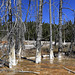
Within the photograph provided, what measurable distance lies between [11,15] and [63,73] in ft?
16.4

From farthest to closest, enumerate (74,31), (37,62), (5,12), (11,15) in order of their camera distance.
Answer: (74,31), (37,62), (11,15), (5,12)

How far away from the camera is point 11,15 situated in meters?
8.24

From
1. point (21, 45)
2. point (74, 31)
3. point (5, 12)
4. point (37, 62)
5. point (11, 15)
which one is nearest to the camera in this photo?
point (5, 12)

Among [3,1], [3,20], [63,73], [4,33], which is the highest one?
[3,1]

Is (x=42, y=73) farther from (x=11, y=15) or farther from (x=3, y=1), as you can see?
(x=3, y=1)

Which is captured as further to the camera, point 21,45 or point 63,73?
point 21,45

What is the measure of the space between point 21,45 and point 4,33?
27.5 ft

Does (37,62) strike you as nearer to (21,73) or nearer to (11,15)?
(21,73)

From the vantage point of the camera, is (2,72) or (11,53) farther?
(11,53)

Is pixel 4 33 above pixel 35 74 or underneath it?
above

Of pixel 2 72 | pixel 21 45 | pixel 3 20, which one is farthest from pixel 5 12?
pixel 21 45

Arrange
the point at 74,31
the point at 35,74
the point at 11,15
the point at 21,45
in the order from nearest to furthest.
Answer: the point at 35,74
the point at 11,15
the point at 74,31
the point at 21,45

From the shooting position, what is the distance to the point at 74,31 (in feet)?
50.4

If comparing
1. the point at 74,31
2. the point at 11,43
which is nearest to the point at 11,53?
the point at 11,43
